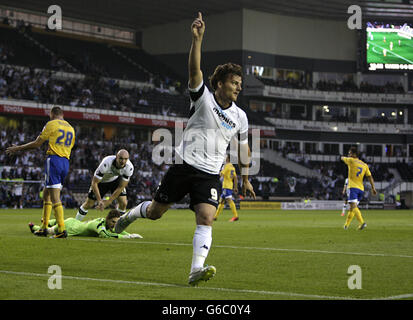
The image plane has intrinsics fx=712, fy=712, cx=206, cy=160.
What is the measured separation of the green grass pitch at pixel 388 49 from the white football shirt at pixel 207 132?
184 feet

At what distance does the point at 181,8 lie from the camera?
62594 mm

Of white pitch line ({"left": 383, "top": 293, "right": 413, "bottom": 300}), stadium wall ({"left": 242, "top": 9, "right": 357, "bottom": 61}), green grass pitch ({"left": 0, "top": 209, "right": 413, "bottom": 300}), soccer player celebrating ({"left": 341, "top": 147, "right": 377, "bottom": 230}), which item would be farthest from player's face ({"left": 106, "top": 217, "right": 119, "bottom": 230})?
stadium wall ({"left": 242, "top": 9, "right": 357, "bottom": 61})

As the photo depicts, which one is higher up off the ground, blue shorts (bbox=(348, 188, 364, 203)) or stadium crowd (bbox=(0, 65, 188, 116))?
stadium crowd (bbox=(0, 65, 188, 116))

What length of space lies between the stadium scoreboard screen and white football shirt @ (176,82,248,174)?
56049mm

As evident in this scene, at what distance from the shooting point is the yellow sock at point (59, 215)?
14.0m

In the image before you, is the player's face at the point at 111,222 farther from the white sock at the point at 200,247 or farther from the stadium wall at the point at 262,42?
the stadium wall at the point at 262,42

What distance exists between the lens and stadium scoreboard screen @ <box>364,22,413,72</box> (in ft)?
204

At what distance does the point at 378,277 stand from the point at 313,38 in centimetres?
6462

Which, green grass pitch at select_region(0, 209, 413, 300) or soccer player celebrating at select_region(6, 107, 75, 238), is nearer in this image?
green grass pitch at select_region(0, 209, 413, 300)

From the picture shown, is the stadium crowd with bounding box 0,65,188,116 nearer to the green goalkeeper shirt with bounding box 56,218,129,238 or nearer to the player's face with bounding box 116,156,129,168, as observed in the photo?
the player's face with bounding box 116,156,129,168

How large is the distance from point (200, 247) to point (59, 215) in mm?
6805

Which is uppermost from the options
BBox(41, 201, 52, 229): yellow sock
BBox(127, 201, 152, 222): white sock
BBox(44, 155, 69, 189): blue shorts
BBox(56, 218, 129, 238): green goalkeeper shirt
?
BBox(44, 155, 69, 189): blue shorts

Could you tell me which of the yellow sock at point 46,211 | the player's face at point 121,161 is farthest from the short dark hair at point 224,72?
the player's face at point 121,161

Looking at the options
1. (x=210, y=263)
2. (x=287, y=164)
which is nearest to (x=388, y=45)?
(x=287, y=164)
